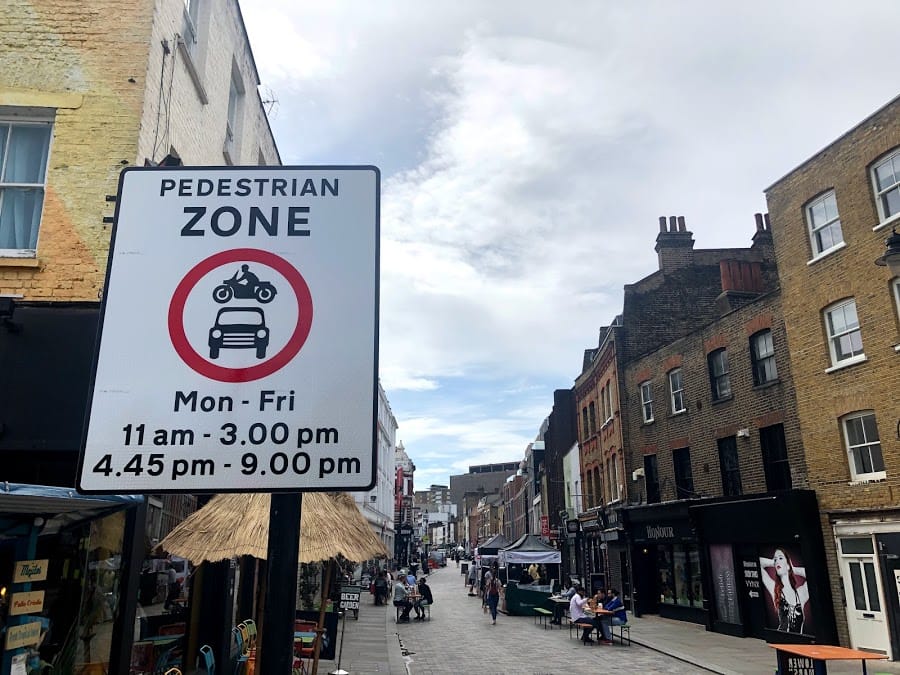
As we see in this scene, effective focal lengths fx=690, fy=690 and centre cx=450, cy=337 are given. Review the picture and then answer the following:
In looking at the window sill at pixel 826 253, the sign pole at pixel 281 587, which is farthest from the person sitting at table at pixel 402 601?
the sign pole at pixel 281 587

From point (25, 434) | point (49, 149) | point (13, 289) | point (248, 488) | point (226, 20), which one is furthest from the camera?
point (226, 20)

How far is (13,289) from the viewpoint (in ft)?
24.1

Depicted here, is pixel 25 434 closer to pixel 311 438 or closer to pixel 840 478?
pixel 311 438

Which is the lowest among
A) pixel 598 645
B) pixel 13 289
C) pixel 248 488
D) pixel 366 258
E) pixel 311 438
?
pixel 598 645

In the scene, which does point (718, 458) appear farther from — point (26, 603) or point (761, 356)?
point (26, 603)

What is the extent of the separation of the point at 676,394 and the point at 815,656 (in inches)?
617

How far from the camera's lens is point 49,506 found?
527cm

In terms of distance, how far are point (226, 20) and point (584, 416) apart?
2854cm

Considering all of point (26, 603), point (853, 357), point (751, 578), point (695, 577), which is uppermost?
point (853, 357)

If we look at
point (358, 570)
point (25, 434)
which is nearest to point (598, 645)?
point (25, 434)

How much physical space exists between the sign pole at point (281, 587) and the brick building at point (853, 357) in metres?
16.2

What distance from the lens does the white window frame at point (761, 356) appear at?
64.0 feet

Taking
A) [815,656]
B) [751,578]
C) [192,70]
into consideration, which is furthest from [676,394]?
[192,70]

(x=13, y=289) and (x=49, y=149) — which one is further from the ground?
(x=49, y=149)
